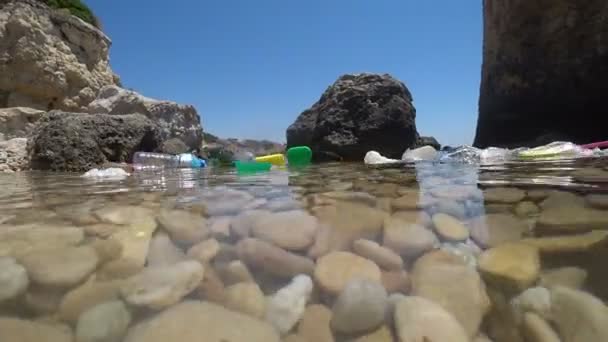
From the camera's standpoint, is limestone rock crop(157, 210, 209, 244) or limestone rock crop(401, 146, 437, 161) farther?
limestone rock crop(401, 146, 437, 161)

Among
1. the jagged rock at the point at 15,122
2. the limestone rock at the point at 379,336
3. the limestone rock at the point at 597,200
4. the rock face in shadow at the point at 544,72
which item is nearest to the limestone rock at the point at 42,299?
the limestone rock at the point at 379,336

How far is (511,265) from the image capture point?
903 mm

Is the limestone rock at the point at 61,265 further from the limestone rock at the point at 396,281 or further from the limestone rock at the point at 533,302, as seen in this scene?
the limestone rock at the point at 533,302

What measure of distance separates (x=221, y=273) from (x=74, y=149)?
5571 millimetres

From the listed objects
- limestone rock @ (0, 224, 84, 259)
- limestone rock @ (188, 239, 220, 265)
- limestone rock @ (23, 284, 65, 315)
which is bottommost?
limestone rock @ (23, 284, 65, 315)

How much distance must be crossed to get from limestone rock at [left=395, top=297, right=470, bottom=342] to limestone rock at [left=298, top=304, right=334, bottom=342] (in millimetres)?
160

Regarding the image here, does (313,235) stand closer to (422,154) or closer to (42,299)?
(42,299)

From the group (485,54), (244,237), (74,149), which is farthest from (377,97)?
(485,54)

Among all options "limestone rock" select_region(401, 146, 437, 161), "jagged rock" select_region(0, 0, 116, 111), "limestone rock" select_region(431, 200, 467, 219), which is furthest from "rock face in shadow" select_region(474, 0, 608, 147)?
"jagged rock" select_region(0, 0, 116, 111)

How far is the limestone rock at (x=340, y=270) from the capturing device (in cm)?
89

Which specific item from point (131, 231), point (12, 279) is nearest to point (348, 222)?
point (131, 231)

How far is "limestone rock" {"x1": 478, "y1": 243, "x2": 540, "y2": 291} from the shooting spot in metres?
0.85

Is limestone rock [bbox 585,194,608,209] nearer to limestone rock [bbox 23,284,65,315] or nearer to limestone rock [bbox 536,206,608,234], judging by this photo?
limestone rock [bbox 536,206,608,234]

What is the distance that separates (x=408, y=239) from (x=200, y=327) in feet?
2.27
